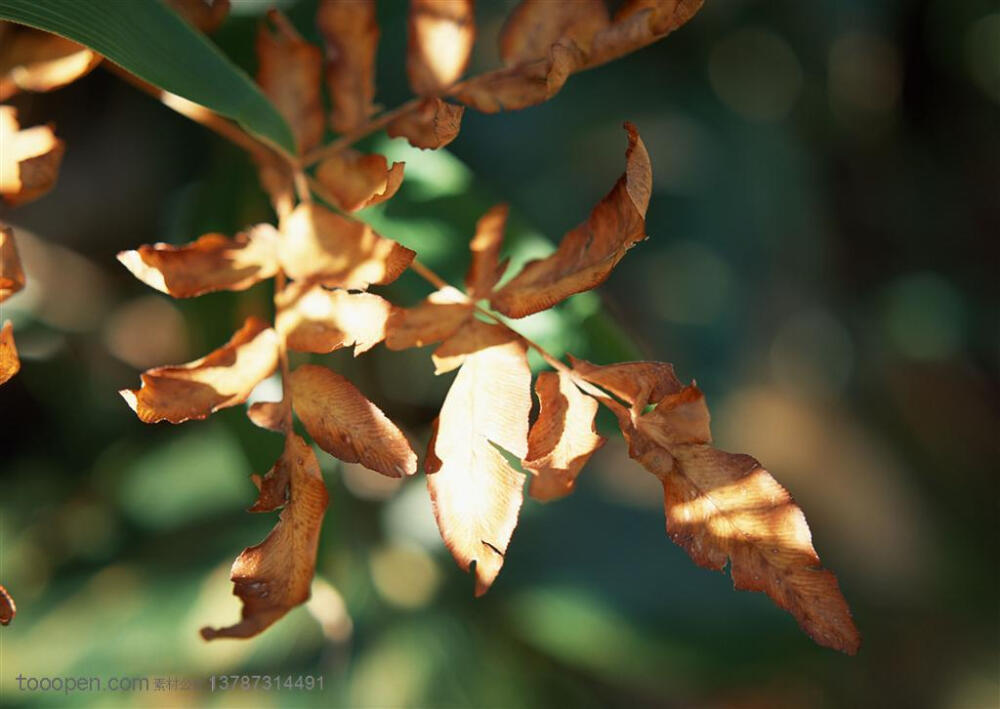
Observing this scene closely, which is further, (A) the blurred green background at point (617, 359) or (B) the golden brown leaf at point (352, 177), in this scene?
(A) the blurred green background at point (617, 359)

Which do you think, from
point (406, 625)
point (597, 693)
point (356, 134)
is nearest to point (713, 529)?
point (356, 134)

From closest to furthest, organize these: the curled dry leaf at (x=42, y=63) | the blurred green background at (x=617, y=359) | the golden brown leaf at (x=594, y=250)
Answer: the golden brown leaf at (x=594, y=250), the curled dry leaf at (x=42, y=63), the blurred green background at (x=617, y=359)

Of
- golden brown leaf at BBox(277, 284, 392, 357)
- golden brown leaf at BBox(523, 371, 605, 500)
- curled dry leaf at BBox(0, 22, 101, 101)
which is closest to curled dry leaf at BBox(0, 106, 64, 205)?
curled dry leaf at BBox(0, 22, 101, 101)

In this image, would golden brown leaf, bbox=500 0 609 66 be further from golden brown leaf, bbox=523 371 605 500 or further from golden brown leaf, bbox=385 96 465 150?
golden brown leaf, bbox=523 371 605 500

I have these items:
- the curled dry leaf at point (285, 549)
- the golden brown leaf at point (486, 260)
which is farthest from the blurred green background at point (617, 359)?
the curled dry leaf at point (285, 549)

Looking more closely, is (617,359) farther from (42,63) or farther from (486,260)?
(42,63)

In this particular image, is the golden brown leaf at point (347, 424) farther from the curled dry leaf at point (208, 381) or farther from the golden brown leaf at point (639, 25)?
the golden brown leaf at point (639, 25)

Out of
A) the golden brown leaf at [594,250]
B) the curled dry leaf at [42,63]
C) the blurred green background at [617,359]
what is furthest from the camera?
the blurred green background at [617,359]
